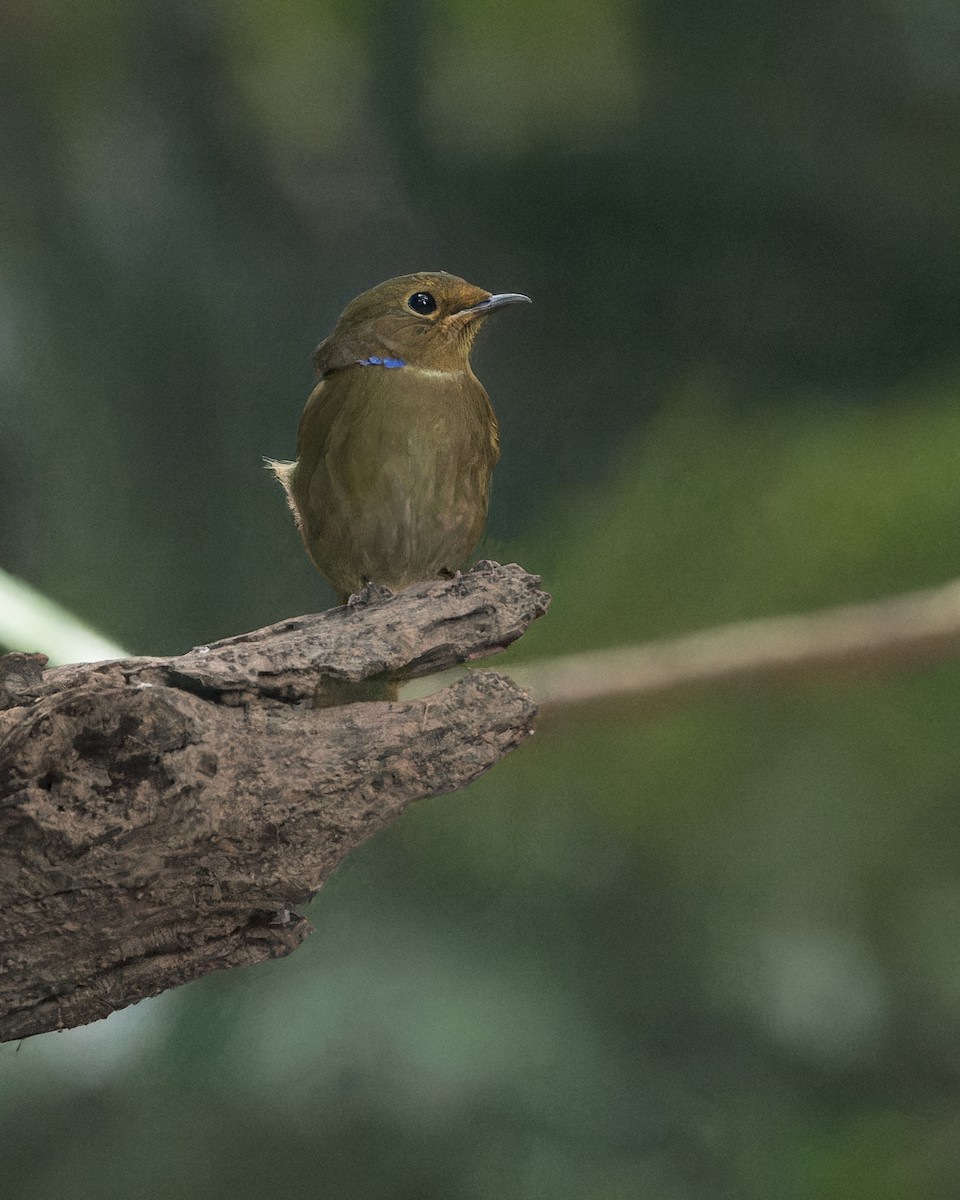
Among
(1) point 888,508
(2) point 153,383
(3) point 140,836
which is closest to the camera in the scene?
(3) point 140,836

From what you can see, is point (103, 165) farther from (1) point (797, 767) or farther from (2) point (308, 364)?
(1) point (797, 767)

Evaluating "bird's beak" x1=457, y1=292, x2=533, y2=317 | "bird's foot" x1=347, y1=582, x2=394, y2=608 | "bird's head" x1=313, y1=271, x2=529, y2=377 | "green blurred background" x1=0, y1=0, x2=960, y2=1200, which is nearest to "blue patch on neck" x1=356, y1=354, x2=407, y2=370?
"bird's head" x1=313, y1=271, x2=529, y2=377

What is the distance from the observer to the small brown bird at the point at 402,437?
2125mm

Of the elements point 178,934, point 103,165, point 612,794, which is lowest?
point 178,934

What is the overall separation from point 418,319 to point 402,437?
188mm

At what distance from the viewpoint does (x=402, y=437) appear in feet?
6.93

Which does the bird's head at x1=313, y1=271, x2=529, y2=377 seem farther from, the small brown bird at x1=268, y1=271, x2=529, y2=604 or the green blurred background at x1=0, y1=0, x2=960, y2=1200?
the green blurred background at x1=0, y1=0, x2=960, y2=1200

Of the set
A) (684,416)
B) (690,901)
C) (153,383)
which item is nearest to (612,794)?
A: (690,901)

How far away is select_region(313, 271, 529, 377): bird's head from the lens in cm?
215

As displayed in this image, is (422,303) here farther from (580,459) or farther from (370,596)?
(580,459)

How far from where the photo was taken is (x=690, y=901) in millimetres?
3309

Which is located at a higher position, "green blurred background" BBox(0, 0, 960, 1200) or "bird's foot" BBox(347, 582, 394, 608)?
"green blurred background" BBox(0, 0, 960, 1200)

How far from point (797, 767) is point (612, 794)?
44 cm

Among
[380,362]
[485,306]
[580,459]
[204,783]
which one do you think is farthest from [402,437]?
[580,459]
